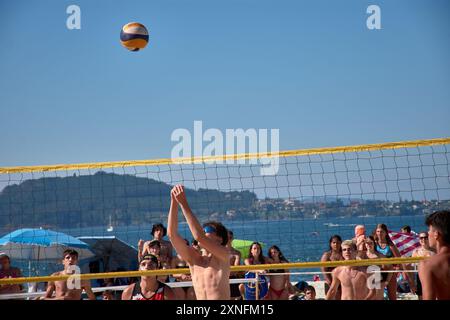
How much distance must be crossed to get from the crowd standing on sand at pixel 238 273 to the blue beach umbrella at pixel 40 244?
6.20m

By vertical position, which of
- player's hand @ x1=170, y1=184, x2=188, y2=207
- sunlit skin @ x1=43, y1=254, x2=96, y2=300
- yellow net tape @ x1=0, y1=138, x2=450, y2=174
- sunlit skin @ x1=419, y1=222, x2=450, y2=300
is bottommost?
sunlit skin @ x1=419, y1=222, x2=450, y2=300

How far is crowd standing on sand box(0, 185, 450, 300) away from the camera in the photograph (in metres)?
4.91

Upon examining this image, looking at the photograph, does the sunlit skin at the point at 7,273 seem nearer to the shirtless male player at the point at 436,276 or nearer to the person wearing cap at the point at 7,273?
the person wearing cap at the point at 7,273

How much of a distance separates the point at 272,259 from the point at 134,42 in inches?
139

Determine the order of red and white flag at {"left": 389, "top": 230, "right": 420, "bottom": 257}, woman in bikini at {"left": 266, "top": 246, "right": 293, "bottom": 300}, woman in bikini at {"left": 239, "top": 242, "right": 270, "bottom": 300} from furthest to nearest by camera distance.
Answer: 1. red and white flag at {"left": 389, "top": 230, "right": 420, "bottom": 257}
2. woman in bikini at {"left": 266, "top": 246, "right": 293, "bottom": 300}
3. woman in bikini at {"left": 239, "top": 242, "right": 270, "bottom": 300}

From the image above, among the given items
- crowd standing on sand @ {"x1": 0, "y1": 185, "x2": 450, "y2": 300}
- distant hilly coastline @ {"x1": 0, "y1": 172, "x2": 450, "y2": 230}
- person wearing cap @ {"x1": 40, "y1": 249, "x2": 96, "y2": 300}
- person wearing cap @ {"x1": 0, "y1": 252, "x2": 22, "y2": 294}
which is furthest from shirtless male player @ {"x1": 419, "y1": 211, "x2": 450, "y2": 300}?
person wearing cap @ {"x1": 0, "y1": 252, "x2": 22, "y2": 294}

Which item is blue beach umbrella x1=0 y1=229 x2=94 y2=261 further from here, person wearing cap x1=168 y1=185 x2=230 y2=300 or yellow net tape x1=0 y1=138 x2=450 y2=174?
person wearing cap x1=168 y1=185 x2=230 y2=300

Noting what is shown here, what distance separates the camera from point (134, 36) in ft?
35.9

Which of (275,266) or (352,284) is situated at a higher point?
(275,266)

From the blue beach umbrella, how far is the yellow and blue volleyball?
24.3 feet

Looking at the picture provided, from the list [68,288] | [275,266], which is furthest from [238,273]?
[275,266]

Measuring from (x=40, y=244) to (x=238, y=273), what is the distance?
30.1ft

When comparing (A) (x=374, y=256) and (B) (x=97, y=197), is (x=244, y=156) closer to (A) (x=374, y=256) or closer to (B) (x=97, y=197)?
(A) (x=374, y=256)
